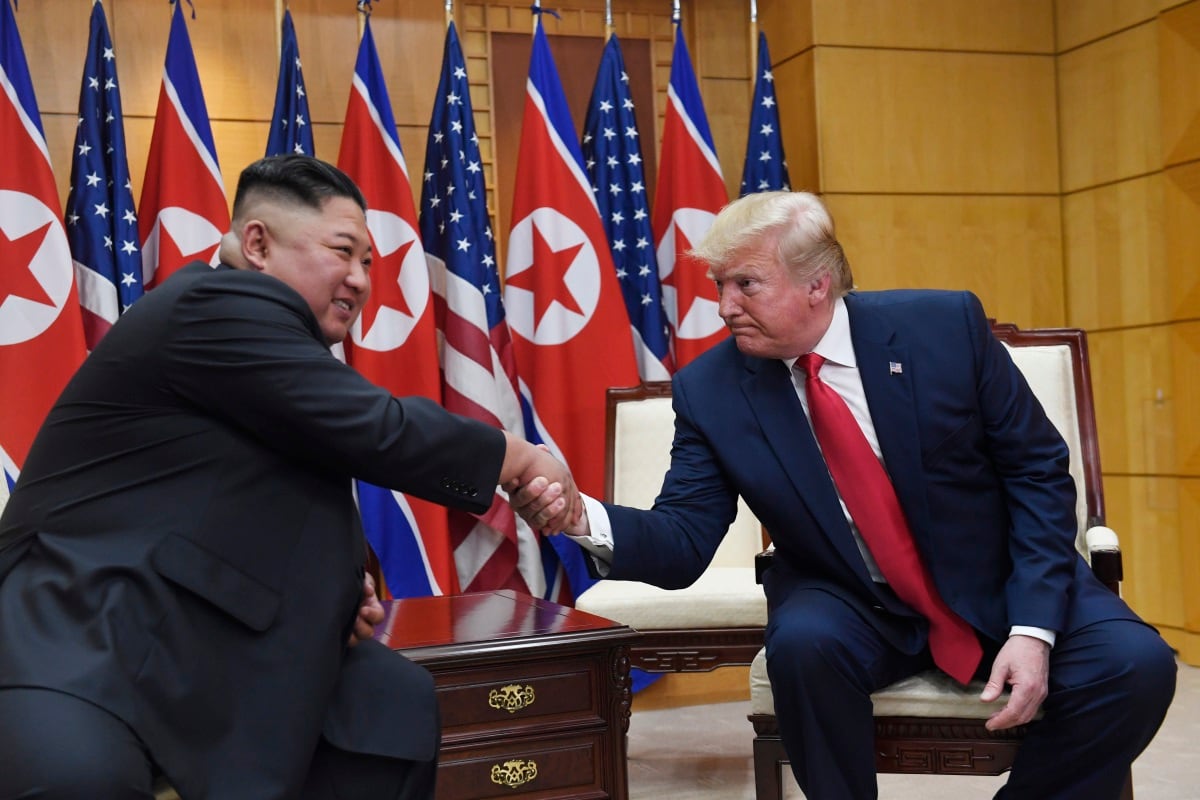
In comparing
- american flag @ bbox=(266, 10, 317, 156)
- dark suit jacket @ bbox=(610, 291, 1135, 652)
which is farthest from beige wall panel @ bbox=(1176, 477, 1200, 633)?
american flag @ bbox=(266, 10, 317, 156)

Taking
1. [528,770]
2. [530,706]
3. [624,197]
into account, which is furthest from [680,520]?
[624,197]

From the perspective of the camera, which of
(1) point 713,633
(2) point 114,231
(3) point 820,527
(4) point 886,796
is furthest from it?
(2) point 114,231

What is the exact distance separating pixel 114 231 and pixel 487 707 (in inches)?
91.5

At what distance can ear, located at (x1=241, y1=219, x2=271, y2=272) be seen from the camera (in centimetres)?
206

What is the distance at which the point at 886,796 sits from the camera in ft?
11.2

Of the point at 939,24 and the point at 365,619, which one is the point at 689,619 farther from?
the point at 939,24

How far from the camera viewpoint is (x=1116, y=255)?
5.16 m

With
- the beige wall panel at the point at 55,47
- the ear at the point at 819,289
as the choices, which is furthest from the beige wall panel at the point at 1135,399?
the beige wall panel at the point at 55,47

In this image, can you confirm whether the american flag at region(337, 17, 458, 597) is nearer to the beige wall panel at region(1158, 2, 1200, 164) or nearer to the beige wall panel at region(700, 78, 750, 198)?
the beige wall panel at region(700, 78, 750, 198)

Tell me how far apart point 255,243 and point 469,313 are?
2.44 meters

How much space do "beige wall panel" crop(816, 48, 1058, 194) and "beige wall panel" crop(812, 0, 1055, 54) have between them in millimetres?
49

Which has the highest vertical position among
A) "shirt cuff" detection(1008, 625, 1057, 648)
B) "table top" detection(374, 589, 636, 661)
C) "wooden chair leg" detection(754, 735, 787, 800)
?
"shirt cuff" detection(1008, 625, 1057, 648)

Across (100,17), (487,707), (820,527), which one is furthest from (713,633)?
(100,17)

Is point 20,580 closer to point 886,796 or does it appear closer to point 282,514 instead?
point 282,514
